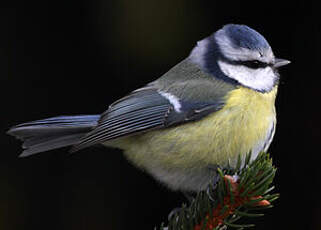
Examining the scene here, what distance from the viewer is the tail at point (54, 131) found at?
5.59ft

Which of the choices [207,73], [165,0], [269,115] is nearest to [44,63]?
[165,0]

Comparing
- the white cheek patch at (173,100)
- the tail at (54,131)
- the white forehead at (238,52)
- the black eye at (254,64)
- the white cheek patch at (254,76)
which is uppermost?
the white forehead at (238,52)

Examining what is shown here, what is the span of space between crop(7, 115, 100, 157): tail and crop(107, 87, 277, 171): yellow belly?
0.78ft

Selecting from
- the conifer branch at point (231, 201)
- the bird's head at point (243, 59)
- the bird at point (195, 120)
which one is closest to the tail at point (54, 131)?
the bird at point (195, 120)

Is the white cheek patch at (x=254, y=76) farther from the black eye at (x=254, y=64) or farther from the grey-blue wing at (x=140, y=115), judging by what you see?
the grey-blue wing at (x=140, y=115)

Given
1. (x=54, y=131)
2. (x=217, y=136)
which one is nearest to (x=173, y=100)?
(x=217, y=136)

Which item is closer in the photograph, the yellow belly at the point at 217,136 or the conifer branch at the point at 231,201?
the conifer branch at the point at 231,201

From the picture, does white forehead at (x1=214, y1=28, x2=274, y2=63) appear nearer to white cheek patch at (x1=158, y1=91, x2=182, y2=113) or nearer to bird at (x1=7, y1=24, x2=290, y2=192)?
bird at (x1=7, y1=24, x2=290, y2=192)

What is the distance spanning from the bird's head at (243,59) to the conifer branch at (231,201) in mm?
415

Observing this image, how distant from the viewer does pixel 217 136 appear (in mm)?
1542

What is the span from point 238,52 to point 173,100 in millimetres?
267

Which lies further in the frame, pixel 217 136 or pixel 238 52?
pixel 238 52

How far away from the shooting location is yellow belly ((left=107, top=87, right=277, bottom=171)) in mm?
1540

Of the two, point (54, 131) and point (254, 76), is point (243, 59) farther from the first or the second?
point (54, 131)
